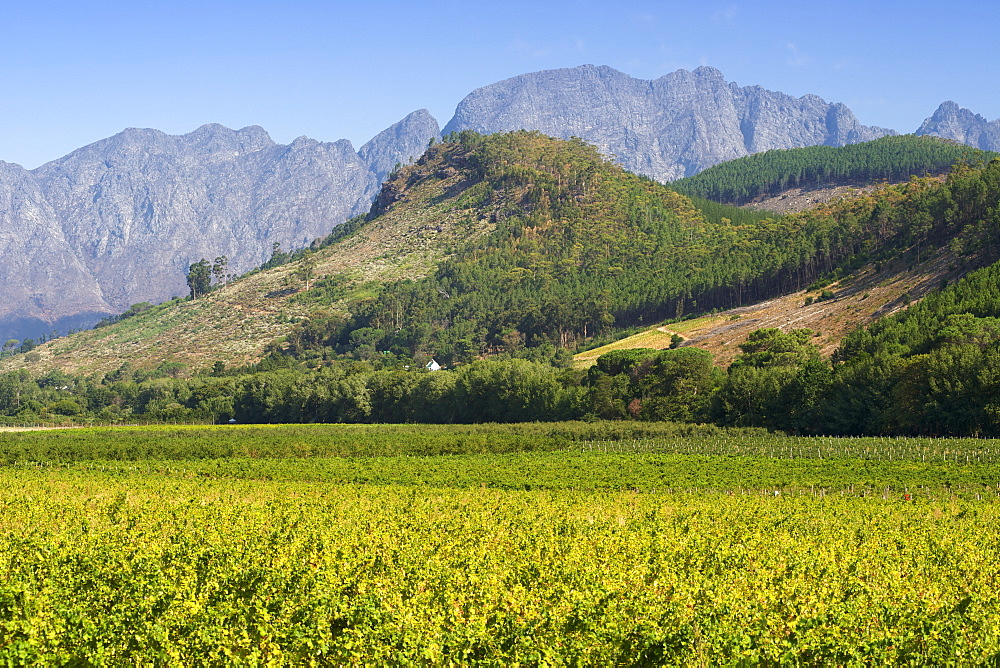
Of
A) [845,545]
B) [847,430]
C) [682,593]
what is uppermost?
[682,593]

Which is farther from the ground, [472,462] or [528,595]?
[528,595]

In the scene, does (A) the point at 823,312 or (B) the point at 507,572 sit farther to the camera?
(A) the point at 823,312

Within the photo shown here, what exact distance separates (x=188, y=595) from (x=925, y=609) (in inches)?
841

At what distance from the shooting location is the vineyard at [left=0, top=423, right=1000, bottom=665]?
22.2 meters

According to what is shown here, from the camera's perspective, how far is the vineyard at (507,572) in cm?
2217

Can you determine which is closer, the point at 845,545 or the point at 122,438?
the point at 845,545

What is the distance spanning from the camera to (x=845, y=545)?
3675cm

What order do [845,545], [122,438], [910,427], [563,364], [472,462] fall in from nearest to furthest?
[845,545] → [472,462] → [910,427] → [122,438] → [563,364]

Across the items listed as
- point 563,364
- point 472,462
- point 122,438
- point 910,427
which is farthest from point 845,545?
point 563,364

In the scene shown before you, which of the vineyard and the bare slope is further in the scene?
the bare slope

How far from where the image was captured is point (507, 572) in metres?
31.0

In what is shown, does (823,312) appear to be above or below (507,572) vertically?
above

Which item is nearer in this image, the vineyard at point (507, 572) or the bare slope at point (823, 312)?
the vineyard at point (507, 572)

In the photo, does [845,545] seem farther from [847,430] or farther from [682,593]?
[847,430]
